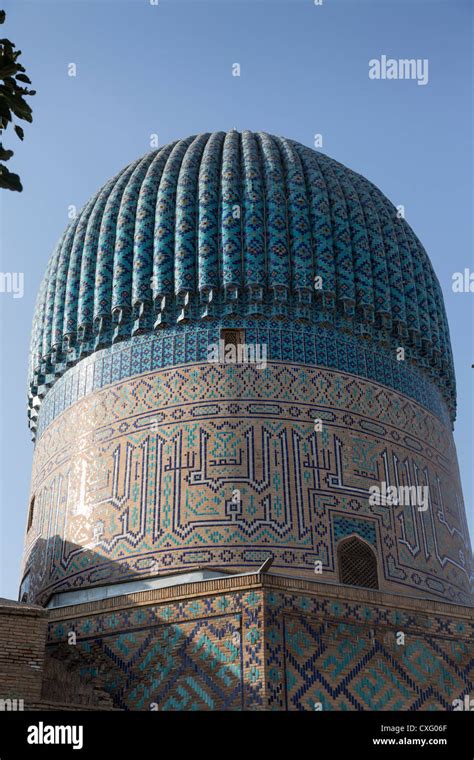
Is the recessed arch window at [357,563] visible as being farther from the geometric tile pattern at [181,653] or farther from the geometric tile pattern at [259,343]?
the geometric tile pattern at [259,343]

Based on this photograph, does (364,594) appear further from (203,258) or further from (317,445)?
(203,258)

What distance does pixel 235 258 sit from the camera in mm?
7422

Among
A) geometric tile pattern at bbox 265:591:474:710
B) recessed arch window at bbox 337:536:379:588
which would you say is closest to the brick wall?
geometric tile pattern at bbox 265:591:474:710

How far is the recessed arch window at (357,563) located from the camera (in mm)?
6555

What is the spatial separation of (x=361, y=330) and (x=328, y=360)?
40 centimetres

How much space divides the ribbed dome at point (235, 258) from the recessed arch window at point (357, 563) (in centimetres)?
165

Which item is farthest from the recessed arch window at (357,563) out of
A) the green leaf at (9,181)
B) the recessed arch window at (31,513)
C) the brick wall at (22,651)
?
the green leaf at (9,181)

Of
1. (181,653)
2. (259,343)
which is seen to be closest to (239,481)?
(259,343)

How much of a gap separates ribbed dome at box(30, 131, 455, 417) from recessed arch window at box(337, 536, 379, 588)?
5.42 feet

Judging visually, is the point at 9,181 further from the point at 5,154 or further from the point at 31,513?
the point at 31,513

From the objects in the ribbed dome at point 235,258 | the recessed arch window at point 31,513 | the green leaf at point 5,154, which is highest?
the ribbed dome at point 235,258

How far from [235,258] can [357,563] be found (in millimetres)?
2292

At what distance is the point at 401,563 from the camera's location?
6797 mm
